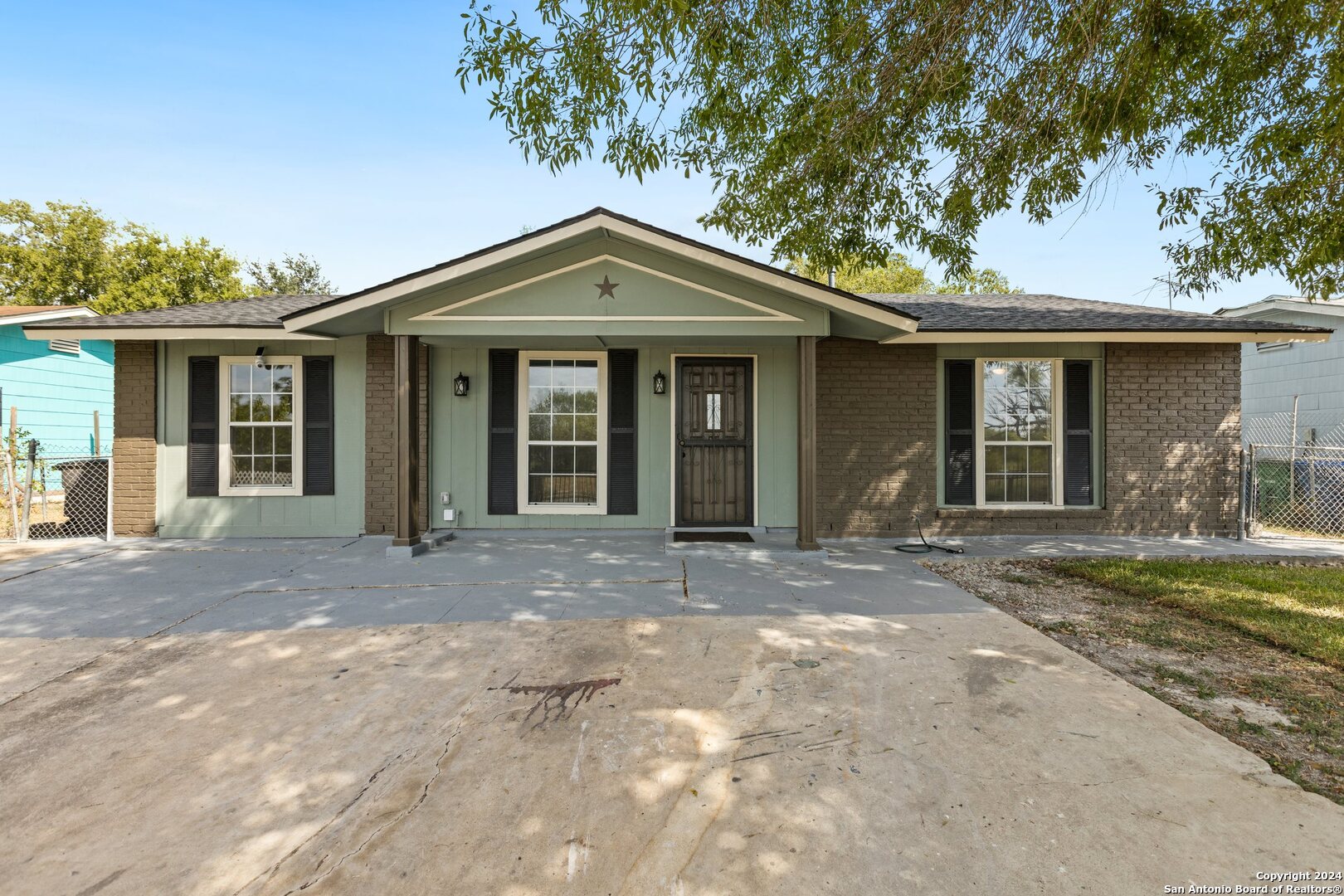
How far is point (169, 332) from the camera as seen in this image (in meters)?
7.30

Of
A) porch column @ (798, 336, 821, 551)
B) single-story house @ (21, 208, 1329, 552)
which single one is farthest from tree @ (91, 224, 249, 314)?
porch column @ (798, 336, 821, 551)

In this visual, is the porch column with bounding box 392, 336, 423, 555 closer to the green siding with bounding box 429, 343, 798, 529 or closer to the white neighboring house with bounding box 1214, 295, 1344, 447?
the green siding with bounding box 429, 343, 798, 529

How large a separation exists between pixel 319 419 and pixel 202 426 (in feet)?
4.99

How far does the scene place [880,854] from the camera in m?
2.10

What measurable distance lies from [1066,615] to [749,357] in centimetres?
461

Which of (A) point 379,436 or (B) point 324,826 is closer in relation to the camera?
(B) point 324,826

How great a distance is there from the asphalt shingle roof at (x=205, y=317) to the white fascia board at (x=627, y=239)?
150 centimetres

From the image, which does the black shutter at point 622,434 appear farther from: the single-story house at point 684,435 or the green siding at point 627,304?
the green siding at point 627,304

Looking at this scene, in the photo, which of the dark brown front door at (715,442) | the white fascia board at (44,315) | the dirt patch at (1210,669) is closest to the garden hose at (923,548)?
the dirt patch at (1210,669)

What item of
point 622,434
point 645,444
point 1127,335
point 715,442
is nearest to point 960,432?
point 1127,335

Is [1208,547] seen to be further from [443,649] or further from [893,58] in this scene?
[443,649]

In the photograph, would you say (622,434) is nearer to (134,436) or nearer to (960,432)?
(960,432)

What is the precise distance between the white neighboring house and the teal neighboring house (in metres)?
23.3

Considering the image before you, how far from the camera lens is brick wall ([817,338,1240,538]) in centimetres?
798
